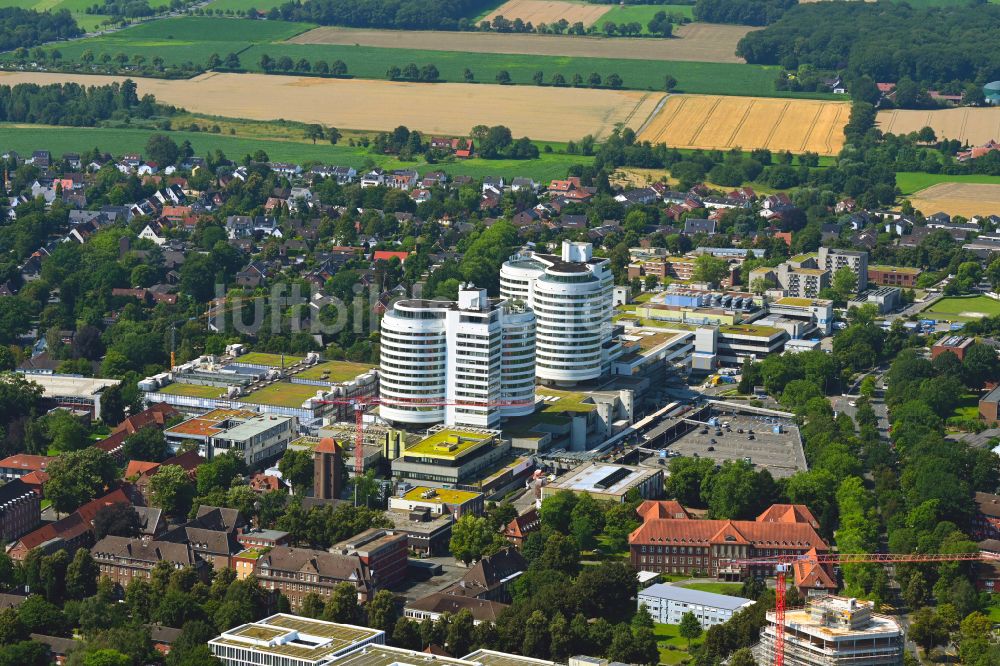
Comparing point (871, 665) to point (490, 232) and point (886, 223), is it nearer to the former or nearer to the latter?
point (490, 232)

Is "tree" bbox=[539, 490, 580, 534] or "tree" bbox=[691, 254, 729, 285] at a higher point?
"tree" bbox=[691, 254, 729, 285]

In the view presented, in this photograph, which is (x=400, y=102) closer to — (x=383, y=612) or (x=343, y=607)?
(x=343, y=607)

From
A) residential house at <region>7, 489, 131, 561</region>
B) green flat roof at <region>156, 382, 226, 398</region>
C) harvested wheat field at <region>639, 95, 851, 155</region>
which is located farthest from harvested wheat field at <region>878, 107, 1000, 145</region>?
residential house at <region>7, 489, 131, 561</region>

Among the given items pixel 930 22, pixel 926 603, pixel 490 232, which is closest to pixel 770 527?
pixel 926 603

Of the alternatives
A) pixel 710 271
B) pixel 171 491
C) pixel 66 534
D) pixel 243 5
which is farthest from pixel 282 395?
pixel 243 5

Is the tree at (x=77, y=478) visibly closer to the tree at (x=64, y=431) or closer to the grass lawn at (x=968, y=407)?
the tree at (x=64, y=431)

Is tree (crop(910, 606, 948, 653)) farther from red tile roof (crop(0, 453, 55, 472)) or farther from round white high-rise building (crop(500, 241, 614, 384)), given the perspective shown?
red tile roof (crop(0, 453, 55, 472))

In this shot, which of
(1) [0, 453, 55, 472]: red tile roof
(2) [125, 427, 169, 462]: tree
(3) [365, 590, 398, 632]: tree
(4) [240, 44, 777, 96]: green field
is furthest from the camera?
(4) [240, 44, 777, 96]: green field
